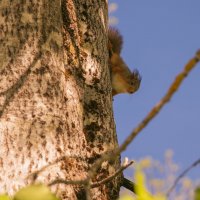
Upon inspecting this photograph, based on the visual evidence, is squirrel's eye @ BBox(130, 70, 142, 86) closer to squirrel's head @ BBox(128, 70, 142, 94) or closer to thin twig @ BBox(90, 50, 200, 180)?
squirrel's head @ BBox(128, 70, 142, 94)

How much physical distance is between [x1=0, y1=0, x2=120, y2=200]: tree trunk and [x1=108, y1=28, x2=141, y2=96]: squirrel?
107cm

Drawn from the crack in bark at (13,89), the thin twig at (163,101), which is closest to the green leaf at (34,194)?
the thin twig at (163,101)

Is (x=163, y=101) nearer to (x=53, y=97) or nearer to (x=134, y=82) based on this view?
(x=53, y=97)

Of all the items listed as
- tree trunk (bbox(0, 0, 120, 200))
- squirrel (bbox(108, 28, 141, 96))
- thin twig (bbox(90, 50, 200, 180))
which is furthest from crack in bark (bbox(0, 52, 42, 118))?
squirrel (bbox(108, 28, 141, 96))

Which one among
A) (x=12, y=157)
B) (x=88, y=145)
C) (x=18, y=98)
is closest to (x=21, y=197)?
(x=12, y=157)

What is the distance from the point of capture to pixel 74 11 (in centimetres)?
204

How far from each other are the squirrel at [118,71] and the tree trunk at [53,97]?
107 cm

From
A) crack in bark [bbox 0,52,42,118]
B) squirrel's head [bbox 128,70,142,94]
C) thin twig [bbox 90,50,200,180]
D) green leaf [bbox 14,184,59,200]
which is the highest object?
squirrel's head [bbox 128,70,142,94]

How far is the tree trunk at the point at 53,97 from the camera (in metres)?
1.45

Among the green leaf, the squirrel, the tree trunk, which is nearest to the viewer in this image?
the green leaf

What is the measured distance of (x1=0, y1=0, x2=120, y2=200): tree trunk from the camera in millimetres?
1451

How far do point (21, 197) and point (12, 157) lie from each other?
927 millimetres

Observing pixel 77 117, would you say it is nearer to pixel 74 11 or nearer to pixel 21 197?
pixel 74 11

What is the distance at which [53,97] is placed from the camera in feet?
5.19
